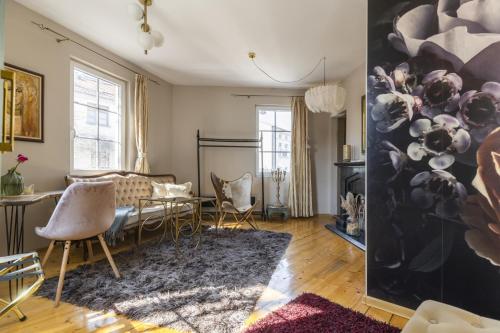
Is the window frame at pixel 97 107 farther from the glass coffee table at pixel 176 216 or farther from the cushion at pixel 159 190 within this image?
the glass coffee table at pixel 176 216

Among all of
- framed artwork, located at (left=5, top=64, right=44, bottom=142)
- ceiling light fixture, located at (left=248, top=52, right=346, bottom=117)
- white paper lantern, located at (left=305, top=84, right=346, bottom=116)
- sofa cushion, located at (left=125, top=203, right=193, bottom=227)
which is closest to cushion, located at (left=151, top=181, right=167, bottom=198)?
sofa cushion, located at (left=125, top=203, right=193, bottom=227)

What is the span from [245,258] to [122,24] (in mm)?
2996

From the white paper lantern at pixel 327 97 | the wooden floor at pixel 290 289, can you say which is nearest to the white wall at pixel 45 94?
the wooden floor at pixel 290 289

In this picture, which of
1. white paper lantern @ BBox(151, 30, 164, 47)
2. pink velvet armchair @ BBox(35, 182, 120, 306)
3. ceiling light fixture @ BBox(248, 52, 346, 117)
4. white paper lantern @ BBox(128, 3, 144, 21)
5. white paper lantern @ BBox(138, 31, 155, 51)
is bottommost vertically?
pink velvet armchair @ BBox(35, 182, 120, 306)

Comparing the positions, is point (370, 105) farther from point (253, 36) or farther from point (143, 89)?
point (143, 89)

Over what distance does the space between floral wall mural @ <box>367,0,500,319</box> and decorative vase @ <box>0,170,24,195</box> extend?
2921 mm

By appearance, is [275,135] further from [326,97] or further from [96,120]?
[96,120]

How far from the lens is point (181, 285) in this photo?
2.21 metres

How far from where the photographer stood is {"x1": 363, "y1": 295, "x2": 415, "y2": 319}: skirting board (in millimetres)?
1771

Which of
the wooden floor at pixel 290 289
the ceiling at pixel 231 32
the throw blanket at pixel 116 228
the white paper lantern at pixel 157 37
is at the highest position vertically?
the ceiling at pixel 231 32

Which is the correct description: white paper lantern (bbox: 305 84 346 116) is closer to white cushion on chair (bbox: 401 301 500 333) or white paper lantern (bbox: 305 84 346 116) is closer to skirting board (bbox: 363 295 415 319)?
skirting board (bbox: 363 295 415 319)

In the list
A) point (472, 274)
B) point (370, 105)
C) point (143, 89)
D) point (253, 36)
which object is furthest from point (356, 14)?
point (143, 89)

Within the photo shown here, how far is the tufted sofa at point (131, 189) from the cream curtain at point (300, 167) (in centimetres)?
215

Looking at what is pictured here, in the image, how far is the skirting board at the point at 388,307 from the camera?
1.77 metres
